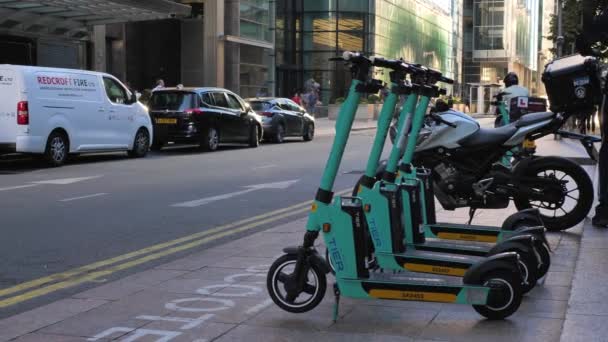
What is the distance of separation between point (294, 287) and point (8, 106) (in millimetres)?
12368

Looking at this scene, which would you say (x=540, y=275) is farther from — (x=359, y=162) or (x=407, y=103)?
(x=359, y=162)

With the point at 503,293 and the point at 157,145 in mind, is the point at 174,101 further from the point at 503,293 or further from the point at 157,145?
the point at 503,293

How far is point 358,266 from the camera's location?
16.3ft

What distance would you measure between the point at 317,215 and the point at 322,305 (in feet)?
2.52

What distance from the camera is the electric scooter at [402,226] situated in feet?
17.5

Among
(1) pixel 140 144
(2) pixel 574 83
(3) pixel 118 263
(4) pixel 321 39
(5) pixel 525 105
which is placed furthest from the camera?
(4) pixel 321 39

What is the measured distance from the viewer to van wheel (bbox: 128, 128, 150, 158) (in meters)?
19.8

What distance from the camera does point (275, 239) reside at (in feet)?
26.6

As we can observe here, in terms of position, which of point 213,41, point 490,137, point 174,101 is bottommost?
point 490,137

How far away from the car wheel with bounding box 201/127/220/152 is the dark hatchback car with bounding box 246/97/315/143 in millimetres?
3921

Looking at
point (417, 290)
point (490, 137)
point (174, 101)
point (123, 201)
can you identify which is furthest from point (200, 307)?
point (174, 101)

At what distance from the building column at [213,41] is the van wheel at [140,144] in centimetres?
1833

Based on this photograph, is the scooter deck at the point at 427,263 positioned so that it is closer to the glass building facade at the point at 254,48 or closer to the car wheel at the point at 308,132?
the car wheel at the point at 308,132

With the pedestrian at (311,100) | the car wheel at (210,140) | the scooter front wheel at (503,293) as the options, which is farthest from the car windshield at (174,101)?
the pedestrian at (311,100)
